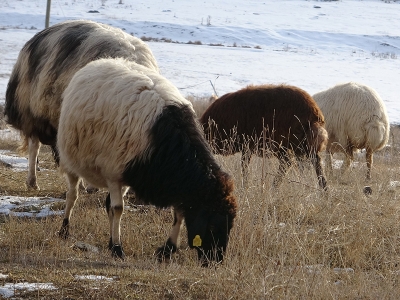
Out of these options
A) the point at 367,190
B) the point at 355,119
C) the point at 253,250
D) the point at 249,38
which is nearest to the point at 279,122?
the point at 367,190

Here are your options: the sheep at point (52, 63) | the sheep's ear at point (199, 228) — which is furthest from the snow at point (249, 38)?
the sheep's ear at point (199, 228)

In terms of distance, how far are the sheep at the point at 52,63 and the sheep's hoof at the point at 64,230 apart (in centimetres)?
157

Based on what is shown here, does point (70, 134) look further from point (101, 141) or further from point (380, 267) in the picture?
point (380, 267)

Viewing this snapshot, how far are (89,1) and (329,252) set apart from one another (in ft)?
144

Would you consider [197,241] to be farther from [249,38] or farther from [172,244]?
[249,38]

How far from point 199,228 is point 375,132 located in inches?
252

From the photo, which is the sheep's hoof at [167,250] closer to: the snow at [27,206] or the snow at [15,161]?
the snow at [27,206]

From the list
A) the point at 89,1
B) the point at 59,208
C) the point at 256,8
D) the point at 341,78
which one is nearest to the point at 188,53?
the point at 341,78

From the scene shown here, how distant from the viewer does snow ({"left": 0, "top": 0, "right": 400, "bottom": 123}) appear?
28.4m

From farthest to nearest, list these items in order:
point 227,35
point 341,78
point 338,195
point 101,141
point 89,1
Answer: point 89,1 < point 227,35 < point 341,78 < point 338,195 < point 101,141

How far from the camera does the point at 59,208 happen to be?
760 centimetres

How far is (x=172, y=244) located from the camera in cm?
588

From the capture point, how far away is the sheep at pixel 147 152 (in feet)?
17.6

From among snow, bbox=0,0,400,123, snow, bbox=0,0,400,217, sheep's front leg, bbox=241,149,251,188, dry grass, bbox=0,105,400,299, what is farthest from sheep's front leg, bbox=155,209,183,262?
snow, bbox=0,0,400,123
